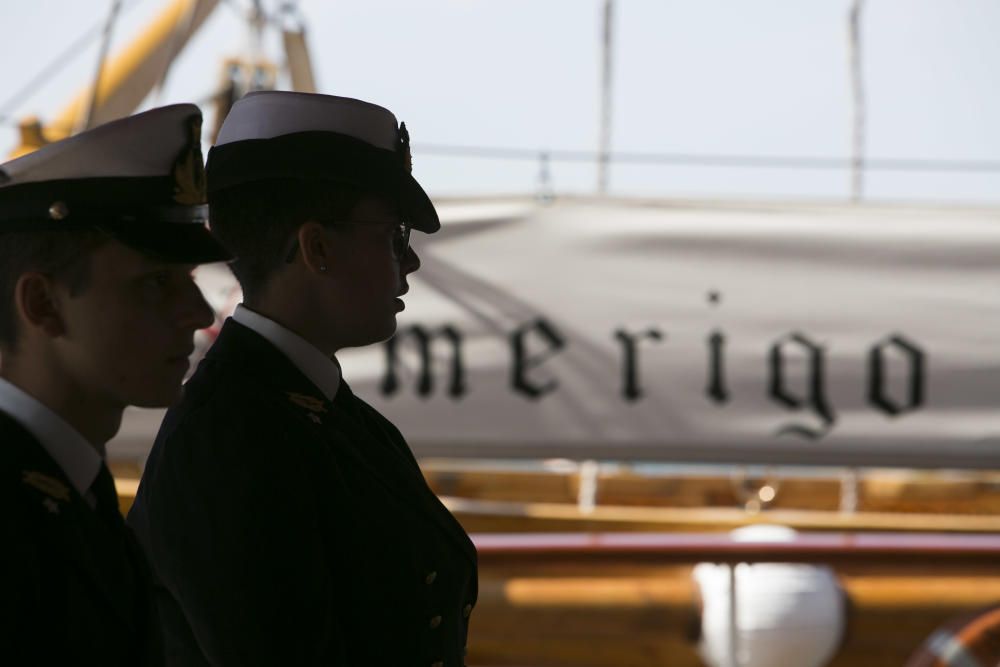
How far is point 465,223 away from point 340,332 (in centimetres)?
272

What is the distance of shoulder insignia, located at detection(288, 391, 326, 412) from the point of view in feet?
4.40

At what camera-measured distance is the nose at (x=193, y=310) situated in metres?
1.05

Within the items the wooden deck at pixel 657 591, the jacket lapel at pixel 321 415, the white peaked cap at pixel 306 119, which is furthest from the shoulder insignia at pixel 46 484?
the wooden deck at pixel 657 591

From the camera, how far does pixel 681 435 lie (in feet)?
12.9

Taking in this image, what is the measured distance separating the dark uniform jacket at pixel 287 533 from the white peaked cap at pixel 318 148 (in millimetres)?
154

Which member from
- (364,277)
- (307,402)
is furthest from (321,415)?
(364,277)

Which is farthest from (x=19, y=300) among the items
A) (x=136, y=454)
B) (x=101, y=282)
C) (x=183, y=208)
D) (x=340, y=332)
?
(x=136, y=454)

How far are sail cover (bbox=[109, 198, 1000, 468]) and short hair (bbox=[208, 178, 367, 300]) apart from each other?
8.54 ft

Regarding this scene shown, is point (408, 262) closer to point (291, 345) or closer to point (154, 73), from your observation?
point (291, 345)

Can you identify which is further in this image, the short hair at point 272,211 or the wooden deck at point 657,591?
the wooden deck at point 657,591

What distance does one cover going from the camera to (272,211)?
4.34ft

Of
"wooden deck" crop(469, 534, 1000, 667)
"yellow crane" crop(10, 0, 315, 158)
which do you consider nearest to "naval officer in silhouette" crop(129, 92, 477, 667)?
"wooden deck" crop(469, 534, 1000, 667)

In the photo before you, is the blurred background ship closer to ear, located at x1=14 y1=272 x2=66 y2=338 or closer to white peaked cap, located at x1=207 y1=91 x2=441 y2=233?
white peaked cap, located at x1=207 y1=91 x2=441 y2=233

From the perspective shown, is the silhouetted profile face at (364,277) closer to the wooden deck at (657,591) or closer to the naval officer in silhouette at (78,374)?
the naval officer in silhouette at (78,374)
